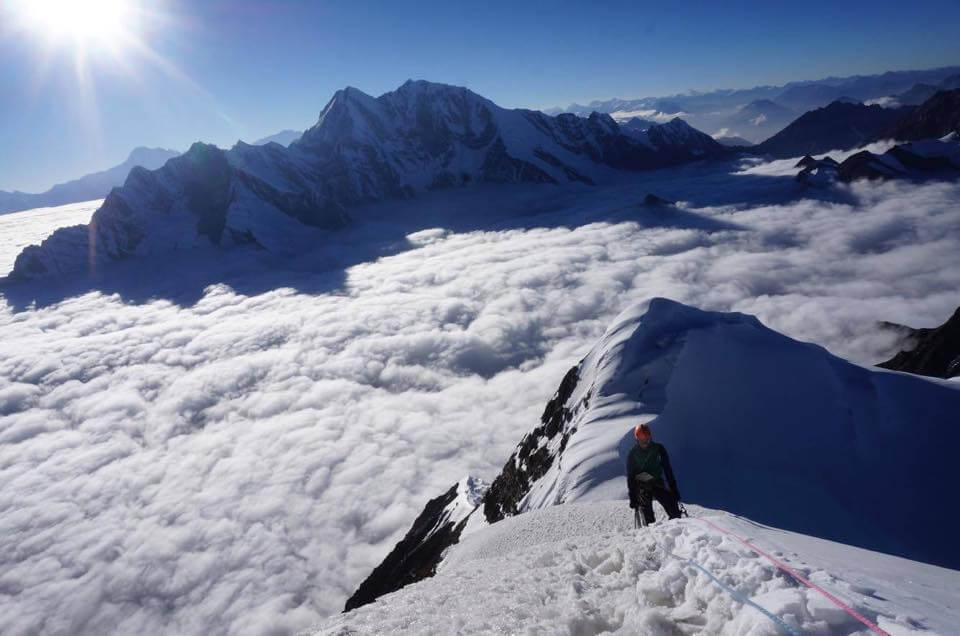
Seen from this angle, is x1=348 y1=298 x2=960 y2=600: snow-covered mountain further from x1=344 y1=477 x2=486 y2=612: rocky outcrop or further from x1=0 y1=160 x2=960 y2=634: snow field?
x1=0 y1=160 x2=960 y2=634: snow field

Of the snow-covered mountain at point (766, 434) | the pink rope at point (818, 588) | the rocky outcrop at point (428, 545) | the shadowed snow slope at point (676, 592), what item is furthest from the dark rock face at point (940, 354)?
the pink rope at point (818, 588)

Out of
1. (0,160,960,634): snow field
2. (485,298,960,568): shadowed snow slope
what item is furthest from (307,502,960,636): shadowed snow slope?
(0,160,960,634): snow field

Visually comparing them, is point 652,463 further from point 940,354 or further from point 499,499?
point 940,354

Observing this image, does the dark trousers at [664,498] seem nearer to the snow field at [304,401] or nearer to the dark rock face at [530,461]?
the dark rock face at [530,461]

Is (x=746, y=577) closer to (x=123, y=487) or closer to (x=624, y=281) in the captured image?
(x=123, y=487)

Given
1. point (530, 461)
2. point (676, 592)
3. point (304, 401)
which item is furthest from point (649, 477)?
point (304, 401)

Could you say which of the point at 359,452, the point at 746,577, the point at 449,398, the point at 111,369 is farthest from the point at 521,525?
the point at 111,369
